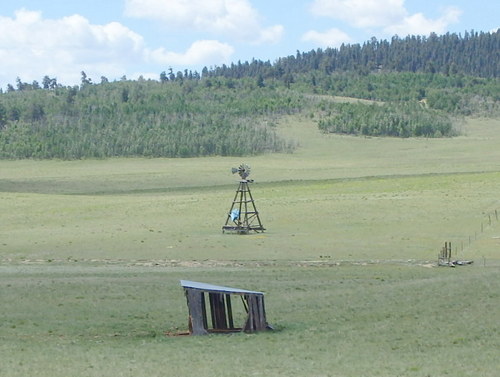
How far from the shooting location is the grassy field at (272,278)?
66.5 feet

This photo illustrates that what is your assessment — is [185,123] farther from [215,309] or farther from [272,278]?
[215,309]

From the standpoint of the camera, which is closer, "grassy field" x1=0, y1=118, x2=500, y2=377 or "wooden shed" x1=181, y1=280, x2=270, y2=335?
"grassy field" x1=0, y1=118, x2=500, y2=377

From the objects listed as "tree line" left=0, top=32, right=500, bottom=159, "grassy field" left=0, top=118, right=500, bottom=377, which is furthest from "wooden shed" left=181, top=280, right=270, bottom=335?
"tree line" left=0, top=32, right=500, bottom=159

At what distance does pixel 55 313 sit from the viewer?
26469mm

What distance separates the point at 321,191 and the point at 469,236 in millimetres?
27318

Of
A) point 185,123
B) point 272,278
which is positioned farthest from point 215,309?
point 185,123

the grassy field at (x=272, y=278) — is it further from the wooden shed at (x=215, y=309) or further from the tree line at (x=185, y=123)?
the tree line at (x=185, y=123)

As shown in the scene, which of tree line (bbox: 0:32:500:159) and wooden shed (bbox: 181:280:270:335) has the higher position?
tree line (bbox: 0:32:500:159)

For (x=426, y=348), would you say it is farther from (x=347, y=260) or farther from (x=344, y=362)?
(x=347, y=260)

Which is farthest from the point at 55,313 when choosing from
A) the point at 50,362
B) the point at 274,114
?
the point at 274,114

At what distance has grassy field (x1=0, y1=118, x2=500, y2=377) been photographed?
66.5 feet

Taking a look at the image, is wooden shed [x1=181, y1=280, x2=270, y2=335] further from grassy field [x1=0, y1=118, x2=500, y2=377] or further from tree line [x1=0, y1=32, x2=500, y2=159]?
tree line [x1=0, y1=32, x2=500, y2=159]

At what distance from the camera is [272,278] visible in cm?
3359

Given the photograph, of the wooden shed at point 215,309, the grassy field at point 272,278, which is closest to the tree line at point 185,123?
the grassy field at point 272,278
